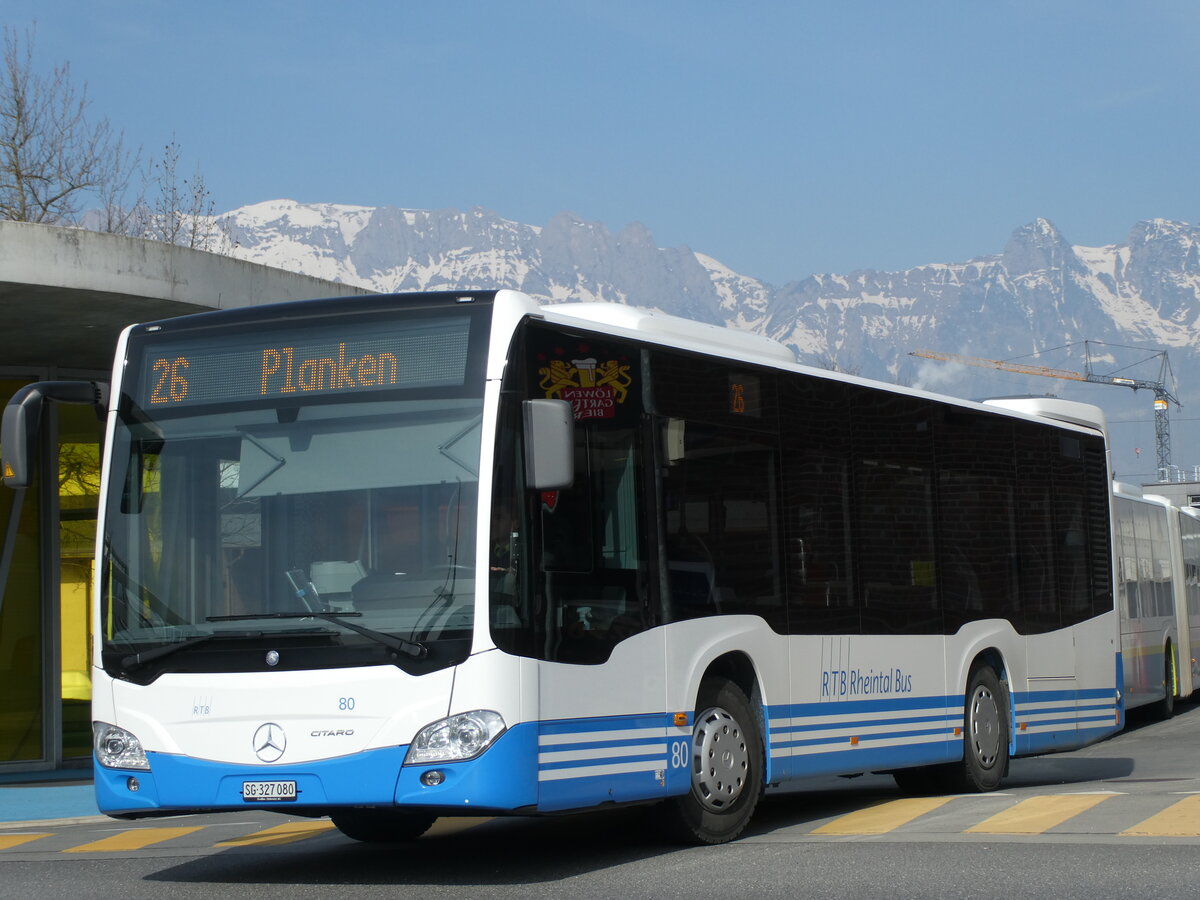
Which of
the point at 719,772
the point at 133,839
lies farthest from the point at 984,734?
the point at 133,839

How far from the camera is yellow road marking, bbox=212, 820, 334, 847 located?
36.2 ft

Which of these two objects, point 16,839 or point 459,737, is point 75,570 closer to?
point 16,839

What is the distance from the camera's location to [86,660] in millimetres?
17984

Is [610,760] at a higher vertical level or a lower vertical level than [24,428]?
lower

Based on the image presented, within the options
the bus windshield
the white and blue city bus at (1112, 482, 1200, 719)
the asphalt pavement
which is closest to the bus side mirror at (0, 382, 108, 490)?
the bus windshield

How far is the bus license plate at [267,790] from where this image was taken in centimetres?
789

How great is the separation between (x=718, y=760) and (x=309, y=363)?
10.1ft

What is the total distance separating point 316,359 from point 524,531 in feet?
4.51

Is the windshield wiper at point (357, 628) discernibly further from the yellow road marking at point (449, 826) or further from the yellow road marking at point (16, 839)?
the yellow road marking at point (16, 839)

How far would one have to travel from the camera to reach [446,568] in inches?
306

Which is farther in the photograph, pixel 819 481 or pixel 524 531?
pixel 819 481

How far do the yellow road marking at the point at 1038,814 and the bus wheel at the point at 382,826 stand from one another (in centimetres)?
322

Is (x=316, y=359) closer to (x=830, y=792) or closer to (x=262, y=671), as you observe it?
(x=262, y=671)

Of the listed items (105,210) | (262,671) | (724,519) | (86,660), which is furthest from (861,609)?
(105,210)
